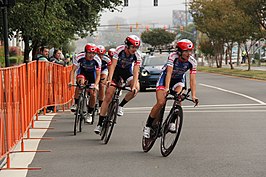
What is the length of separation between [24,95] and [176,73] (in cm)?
295

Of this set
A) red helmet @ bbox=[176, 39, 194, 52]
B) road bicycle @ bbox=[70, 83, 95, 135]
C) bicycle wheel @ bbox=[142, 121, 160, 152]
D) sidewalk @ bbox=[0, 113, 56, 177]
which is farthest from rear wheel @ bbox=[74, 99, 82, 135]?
red helmet @ bbox=[176, 39, 194, 52]

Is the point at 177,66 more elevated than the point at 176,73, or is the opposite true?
the point at 177,66

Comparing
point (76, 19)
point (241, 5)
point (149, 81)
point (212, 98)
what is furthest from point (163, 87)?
point (241, 5)

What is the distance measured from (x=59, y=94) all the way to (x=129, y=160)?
9.14 meters

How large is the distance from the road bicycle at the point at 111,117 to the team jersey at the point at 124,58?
46 centimetres

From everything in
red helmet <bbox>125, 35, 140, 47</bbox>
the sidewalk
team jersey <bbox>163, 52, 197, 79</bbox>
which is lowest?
the sidewalk

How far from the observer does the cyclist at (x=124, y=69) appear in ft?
36.8

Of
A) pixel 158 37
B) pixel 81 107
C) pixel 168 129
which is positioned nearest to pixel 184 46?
pixel 168 129

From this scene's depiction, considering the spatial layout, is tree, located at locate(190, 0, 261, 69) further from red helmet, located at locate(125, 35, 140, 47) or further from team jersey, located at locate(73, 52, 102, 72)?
red helmet, located at locate(125, 35, 140, 47)

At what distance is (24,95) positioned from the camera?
11727mm

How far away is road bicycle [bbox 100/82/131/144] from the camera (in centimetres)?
1129

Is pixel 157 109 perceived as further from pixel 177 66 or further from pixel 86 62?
pixel 86 62

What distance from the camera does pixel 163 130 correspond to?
998cm

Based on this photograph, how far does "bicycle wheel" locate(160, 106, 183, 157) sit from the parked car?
61.1 feet
